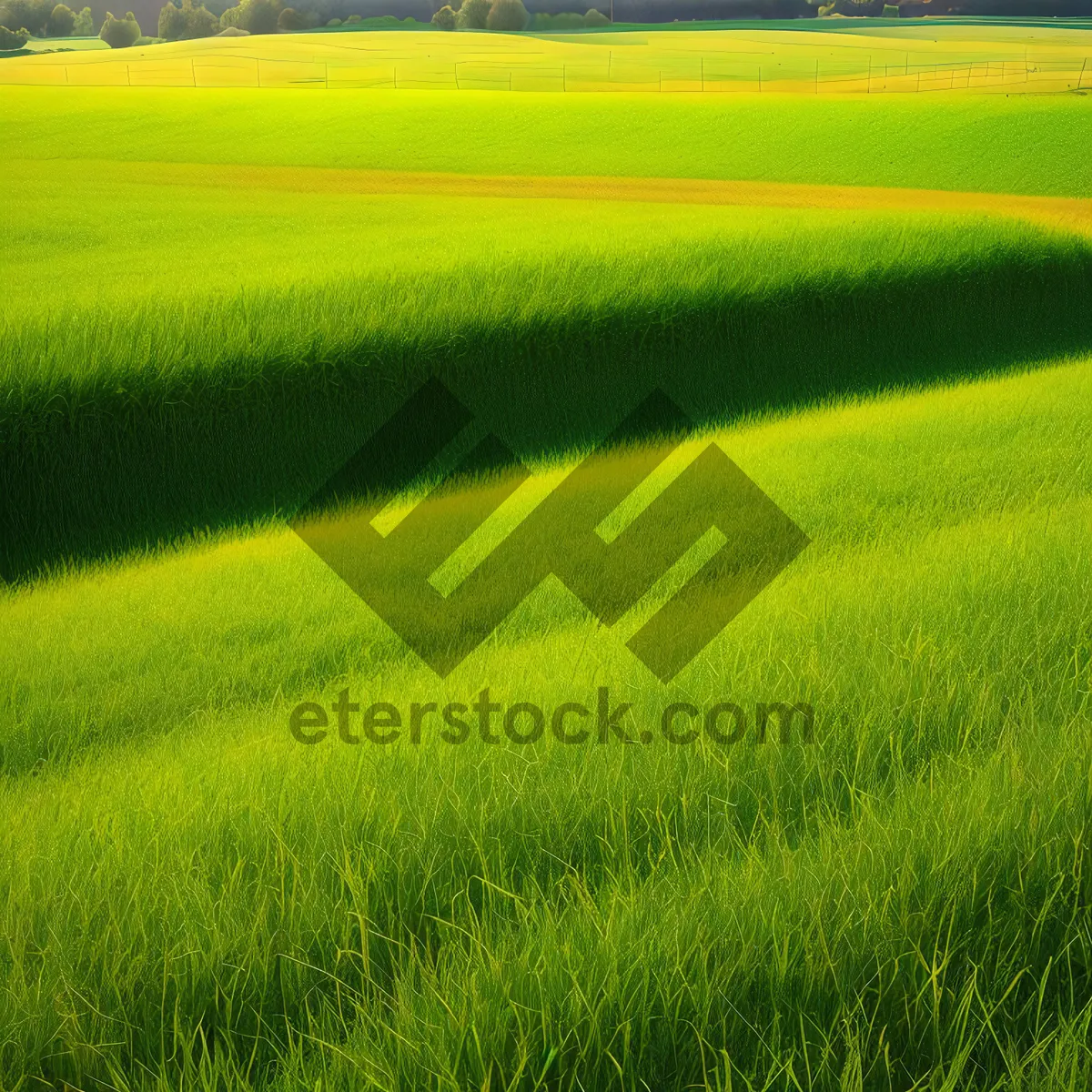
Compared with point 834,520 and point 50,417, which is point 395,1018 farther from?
point 50,417

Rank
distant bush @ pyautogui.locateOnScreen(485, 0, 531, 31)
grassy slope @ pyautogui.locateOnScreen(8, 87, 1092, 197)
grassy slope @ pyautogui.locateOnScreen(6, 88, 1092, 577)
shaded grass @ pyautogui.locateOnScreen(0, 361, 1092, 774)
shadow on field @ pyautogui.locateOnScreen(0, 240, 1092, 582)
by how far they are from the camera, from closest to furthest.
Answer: shaded grass @ pyautogui.locateOnScreen(0, 361, 1092, 774) → shadow on field @ pyautogui.locateOnScreen(0, 240, 1092, 582) → grassy slope @ pyautogui.locateOnScreen(6, 88, 1092, 577) → grassy slope @ pyautogui.locateOnScreen(8, 87, 1092, 197) → distant bush @ pyautogui.locateOnScreen(485, 0, 531, 31)

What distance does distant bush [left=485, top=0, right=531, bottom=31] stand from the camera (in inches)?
2365

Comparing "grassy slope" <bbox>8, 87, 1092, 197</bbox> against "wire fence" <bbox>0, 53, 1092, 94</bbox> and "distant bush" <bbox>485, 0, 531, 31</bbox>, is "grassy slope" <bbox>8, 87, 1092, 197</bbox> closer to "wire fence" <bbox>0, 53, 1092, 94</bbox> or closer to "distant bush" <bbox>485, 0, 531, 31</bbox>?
"wire fence" <bbox>0, 53, 1092, 94</bbox>

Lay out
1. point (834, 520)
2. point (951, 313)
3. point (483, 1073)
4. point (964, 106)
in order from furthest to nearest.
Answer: point (964, 106), point (951, 313), point (834, 520), point (483, 1073)

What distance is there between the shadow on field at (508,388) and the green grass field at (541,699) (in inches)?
1.3

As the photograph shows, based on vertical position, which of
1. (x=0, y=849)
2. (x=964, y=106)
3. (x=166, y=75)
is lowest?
(x=0, y=849)

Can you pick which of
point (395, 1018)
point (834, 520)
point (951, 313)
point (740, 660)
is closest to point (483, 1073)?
point (395, 1018)

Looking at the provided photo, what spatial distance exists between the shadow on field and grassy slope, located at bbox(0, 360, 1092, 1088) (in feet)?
11.7

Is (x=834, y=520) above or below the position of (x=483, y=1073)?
below

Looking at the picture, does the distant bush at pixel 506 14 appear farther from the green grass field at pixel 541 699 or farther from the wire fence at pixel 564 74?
the green grass field at pixel 541 699

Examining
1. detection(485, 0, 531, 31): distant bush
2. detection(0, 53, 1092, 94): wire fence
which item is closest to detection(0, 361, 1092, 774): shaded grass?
detection(0, 53, 1092, 94): wire fence

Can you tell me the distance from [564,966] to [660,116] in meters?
30.3

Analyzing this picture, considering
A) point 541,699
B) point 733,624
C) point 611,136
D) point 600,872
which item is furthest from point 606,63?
point 600,872

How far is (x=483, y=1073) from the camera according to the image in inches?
54.5
